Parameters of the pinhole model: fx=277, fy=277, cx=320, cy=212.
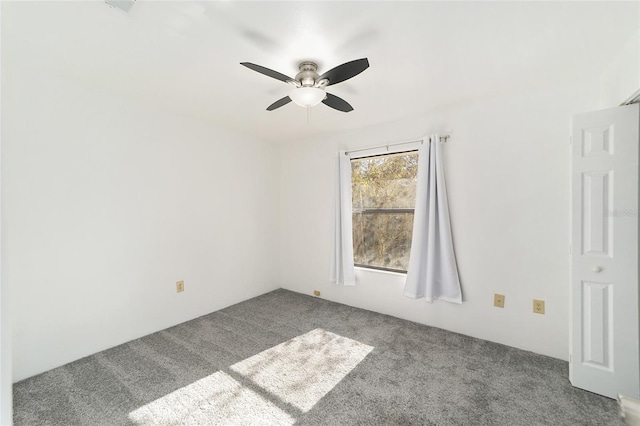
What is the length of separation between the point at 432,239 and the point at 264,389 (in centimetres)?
196

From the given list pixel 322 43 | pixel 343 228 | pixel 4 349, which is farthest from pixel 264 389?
pixel 322 43

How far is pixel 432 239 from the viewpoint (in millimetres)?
2744

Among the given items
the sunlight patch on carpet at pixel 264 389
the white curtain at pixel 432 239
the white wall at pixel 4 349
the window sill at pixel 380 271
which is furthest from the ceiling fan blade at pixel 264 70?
the window sill at pixel 380 271

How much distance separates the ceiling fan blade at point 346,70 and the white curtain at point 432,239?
1.43 m

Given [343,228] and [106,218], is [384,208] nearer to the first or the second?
[343,228]

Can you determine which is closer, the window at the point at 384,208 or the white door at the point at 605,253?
the white door at the point at 605,253

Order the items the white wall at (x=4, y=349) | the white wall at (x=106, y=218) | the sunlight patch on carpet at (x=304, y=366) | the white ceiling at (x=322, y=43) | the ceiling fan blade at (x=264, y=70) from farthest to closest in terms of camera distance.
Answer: the white wall at (x=106, y=218) < the sunlight patch on carpet at (x=304, y=366) < the ceiling fan blade at (x=264, y=70) < the white ceiling at (x=322, y=43) < the white wall at (x=4, y=349)

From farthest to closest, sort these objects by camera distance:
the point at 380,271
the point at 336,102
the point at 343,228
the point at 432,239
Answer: the point at 343,228 < the point at 380,271 < the point at 432,239 < the point at 336,102

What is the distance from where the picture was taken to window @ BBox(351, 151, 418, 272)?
316 centimetres

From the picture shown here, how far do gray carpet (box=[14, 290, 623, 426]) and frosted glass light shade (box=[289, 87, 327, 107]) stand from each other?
77.9 inches

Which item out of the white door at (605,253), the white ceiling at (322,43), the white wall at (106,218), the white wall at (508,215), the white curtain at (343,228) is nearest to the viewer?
the white ceiling at (322,43)

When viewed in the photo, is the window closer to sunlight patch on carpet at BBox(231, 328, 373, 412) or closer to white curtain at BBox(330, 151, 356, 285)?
white curtain at BBox(330, 151, 356, 285)

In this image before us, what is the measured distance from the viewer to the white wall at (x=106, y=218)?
198 centimetres

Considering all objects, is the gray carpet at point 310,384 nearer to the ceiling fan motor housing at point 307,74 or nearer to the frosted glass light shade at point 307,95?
the frosted glass light shade at point 307,95
